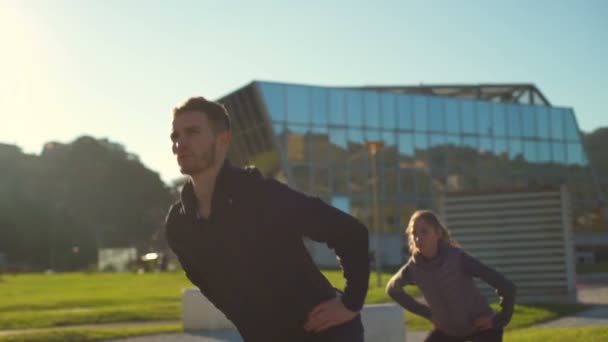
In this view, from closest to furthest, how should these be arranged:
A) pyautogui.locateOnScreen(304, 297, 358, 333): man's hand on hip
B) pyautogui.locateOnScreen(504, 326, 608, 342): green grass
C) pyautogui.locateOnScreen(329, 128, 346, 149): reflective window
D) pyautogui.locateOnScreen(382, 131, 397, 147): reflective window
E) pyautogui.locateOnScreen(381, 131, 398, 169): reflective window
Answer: pyautogui.locateOnScreen(304, 297, 358, 333): man's hand on hip < pyautogui.locateOnScreen(504, 326, 608, 342): green grass < pyautogui.locateOnScreen(329, 128, 346, 149): reflective window < pyautogui.locateOnScreen(382, 131, 397, 147): reflective window < pyautogui.locateOnScreen(381, 131, 398, 169): reflective window

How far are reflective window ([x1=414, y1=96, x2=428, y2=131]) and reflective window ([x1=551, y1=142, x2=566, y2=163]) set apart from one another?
33.1ft

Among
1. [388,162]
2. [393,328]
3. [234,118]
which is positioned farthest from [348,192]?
[393,328]

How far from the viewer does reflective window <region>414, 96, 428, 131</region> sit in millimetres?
51812

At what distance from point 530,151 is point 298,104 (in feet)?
56.0

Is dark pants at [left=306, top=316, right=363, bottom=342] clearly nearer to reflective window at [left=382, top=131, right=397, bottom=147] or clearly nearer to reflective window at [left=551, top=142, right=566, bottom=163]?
reflective window at [left=382, top=131, right=397, bottom=147]

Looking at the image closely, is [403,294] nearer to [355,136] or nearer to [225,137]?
[225,137]

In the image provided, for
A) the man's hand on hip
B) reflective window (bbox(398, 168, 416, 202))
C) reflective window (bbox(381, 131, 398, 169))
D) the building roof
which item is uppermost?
the building roof

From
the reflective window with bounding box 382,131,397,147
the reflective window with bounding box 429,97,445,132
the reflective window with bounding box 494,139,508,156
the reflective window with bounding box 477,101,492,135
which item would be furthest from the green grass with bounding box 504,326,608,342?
the reflective window with bounding box 494,139,508,156

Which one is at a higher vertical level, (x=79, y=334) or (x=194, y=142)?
(x=194, y=142)

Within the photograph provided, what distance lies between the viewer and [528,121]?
56281 mm

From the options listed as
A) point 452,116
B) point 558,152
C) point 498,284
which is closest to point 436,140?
point 452,116

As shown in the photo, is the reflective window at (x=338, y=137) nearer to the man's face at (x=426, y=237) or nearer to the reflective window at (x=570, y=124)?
the reflective window at (x=570, y=124)

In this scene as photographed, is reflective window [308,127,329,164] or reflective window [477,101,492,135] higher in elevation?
reflective window [477,101,492,135]

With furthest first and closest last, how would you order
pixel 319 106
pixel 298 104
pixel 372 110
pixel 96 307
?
pixel 372 110 < pixel 319 106 < pixel 298 104 < pixel 96 307
